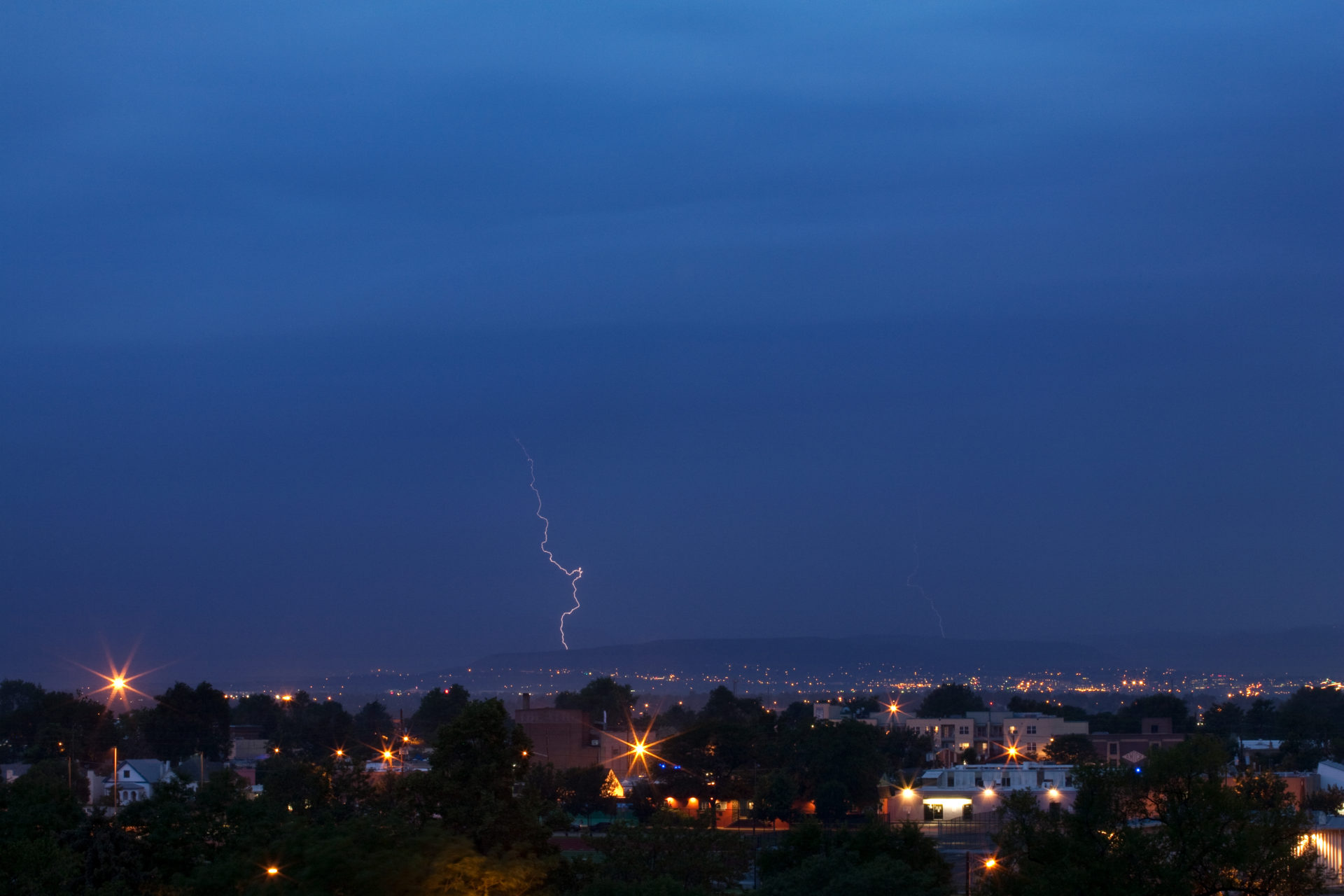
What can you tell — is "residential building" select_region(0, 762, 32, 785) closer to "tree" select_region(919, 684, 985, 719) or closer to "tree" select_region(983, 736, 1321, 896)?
"tree" select_region(983, 736, 1321, 896)

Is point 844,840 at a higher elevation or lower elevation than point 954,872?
higher

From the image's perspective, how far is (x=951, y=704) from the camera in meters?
136

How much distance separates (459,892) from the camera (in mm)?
20594

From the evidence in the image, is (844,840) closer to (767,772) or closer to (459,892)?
(459,892)

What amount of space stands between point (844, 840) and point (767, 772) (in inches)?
1831

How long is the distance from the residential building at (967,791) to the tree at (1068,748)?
21821 mm

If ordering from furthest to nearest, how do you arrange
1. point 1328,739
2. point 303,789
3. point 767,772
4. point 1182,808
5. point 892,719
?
point 892,719, point 1328,739, point 767,772, point 303,789, point 1182,808

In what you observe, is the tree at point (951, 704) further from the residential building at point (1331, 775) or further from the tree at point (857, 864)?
the tree at point (857, 864)

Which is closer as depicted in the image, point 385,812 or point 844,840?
point 385,812

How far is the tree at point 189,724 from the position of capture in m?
93.0

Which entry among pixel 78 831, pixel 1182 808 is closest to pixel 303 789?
pixel 78 831

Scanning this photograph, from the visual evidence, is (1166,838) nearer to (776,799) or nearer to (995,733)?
(776,799)

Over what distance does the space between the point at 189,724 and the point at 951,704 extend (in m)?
74.8

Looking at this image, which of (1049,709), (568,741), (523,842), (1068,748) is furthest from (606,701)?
(523,842)
